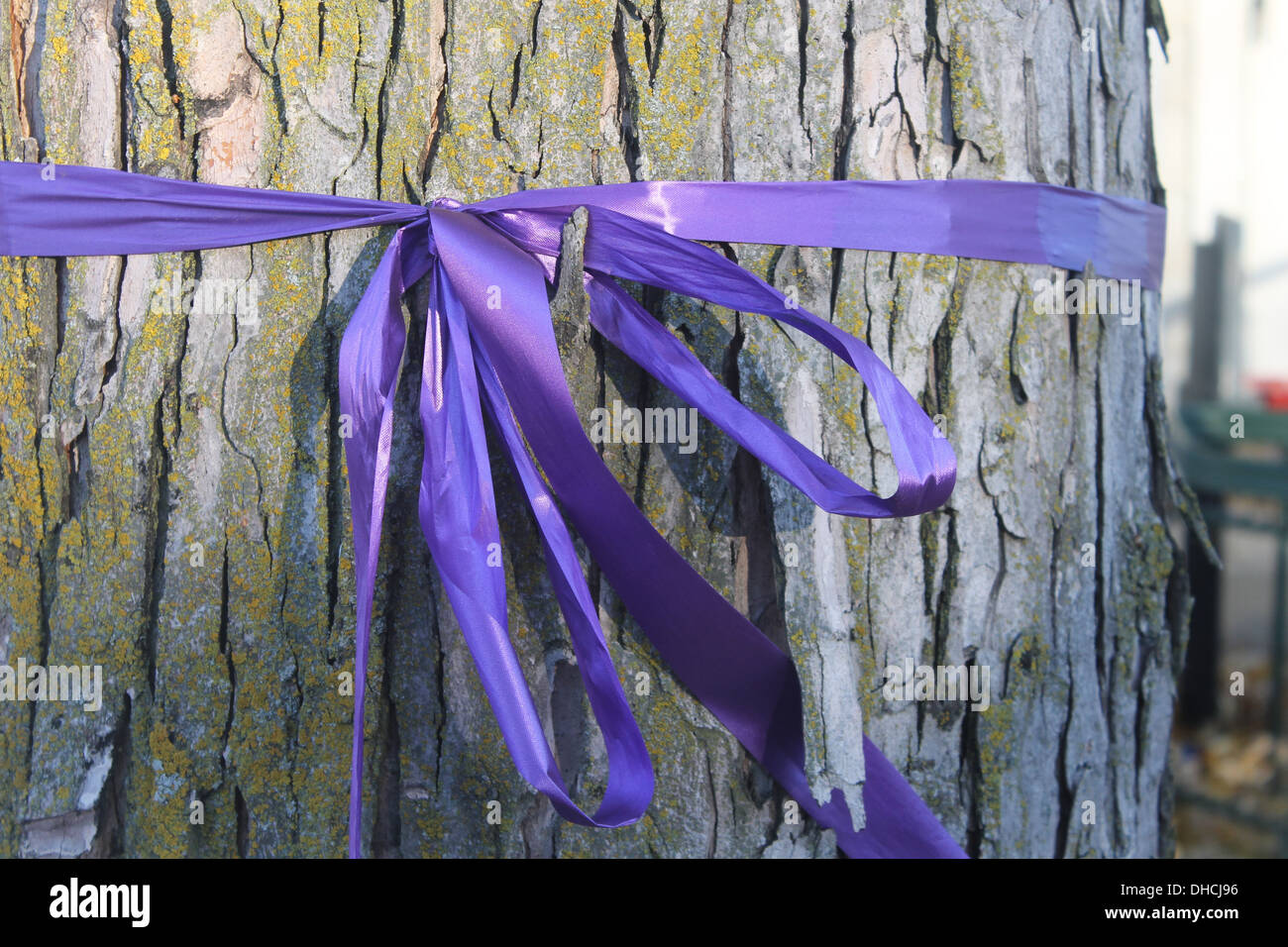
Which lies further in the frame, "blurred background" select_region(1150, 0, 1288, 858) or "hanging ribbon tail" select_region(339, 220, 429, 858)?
"blurred background" select_region(1150, 0, 1288, 858)

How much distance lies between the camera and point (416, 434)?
1.23 meters

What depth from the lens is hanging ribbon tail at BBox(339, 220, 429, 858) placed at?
111 centimetres

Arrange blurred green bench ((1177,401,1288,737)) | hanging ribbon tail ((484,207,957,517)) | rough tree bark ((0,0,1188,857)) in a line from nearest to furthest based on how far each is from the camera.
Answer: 1. hanging ribbon tail ((484,207,957,517))
2. rough tree bark ((0,0,1188,857))
3. blurred green bench ((1177,401,1288,737))

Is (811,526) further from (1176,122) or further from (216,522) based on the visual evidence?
(1176,122)

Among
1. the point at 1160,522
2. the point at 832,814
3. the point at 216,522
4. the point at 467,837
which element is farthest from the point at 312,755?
the point at 1160,522

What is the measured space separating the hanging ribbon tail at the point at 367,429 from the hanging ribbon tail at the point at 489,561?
0.17ft

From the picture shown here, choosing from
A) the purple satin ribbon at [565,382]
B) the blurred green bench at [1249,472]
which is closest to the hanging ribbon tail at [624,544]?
the purple satin ribbon at [565,382]

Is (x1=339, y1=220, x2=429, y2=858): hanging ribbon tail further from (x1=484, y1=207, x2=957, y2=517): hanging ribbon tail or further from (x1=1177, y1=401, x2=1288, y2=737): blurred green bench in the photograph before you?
(x1=1177, y1=401, x2=1288, y2=737): blurred green bench

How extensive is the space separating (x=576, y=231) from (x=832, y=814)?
0.85 metres

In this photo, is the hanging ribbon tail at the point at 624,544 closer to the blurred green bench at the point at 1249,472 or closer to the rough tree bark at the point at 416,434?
the rough tree bark at the point at 416,434

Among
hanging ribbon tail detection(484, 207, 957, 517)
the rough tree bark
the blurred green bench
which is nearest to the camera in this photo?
hanging ribbon tail detection(484, 207, 957, 517)

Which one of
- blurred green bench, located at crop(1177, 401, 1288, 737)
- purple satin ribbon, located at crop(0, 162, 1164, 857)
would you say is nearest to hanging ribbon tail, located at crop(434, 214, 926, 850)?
purple satin ribbon, located at crop(0, 162, 1164, 857)

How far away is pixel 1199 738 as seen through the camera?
177 inches

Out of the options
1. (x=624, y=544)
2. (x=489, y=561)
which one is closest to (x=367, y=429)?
(x=489, y=561)
